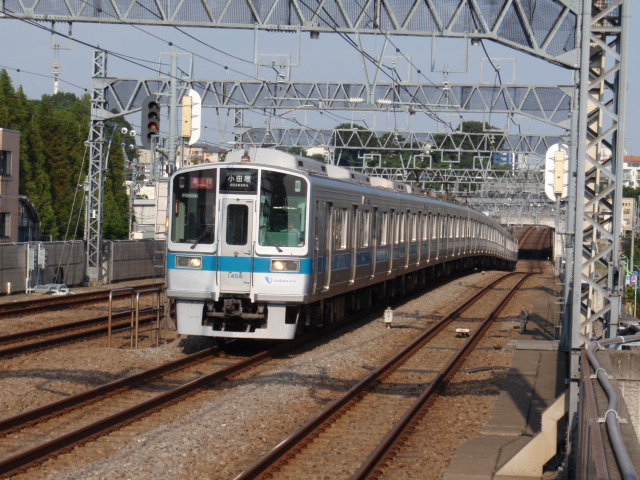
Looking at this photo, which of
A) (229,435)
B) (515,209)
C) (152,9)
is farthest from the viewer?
(515,209)

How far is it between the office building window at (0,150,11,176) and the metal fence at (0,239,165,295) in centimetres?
1019

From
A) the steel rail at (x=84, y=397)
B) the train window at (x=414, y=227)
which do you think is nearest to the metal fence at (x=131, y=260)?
the train window at (x=414, y=227)

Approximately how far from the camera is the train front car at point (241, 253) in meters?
12.9

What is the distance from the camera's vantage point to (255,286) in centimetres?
1284

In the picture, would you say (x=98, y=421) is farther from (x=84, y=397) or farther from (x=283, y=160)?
(x=283, y=160)

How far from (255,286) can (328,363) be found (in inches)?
55.3

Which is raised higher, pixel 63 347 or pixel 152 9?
pixel 152 9

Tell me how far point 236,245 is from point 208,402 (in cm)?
351

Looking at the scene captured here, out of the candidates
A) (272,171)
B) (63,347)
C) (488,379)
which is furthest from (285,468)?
(63,347)

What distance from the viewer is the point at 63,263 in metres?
26.0

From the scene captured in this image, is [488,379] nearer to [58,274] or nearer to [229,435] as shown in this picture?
[229,435]

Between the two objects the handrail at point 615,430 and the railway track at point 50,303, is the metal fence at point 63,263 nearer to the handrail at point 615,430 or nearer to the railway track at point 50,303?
the railway track at point 50,303

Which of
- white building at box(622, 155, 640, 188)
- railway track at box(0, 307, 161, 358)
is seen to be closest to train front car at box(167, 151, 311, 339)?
railway track at box(0, 307, 161, 358)

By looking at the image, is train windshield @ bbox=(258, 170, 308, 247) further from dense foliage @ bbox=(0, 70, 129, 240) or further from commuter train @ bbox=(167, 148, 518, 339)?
dense foliage @ bbox=(0, 70, 129, 240)
